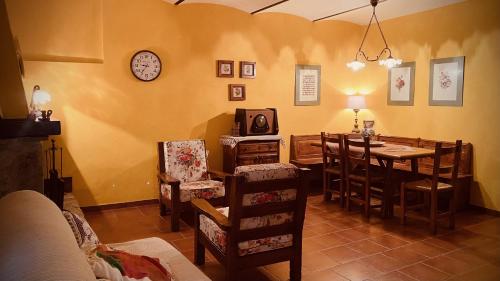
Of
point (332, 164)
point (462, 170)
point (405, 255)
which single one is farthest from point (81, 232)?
point (462, 170)

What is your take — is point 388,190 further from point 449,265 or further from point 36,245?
point 36,245

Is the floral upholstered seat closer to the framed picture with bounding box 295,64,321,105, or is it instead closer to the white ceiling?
the white ceiling

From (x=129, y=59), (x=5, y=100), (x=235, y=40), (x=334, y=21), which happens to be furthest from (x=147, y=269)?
(x=334, y=21)

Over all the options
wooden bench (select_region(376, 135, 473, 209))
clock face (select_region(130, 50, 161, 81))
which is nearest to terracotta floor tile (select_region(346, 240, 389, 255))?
wooden bench (select_region(376, 135, 473, 209))

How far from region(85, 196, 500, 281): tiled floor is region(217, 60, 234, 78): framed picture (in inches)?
82.7

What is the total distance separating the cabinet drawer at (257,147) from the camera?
5.21 meters

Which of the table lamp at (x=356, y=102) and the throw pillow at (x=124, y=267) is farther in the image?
the table lamp at (x=356, y=102)

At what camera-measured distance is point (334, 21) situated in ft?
20.7

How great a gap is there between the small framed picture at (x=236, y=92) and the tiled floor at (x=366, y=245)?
1.92 m

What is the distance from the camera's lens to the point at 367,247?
3.68m

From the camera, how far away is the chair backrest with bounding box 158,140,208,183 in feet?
15.0

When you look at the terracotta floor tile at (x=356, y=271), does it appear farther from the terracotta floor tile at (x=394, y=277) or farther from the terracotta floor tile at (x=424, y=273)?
the terracotta floor tile at (x=424, y=273)

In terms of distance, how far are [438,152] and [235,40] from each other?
123 inches

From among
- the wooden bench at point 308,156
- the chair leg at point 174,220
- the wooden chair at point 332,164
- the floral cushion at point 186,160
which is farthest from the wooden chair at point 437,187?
the chair leg at point 174,220
